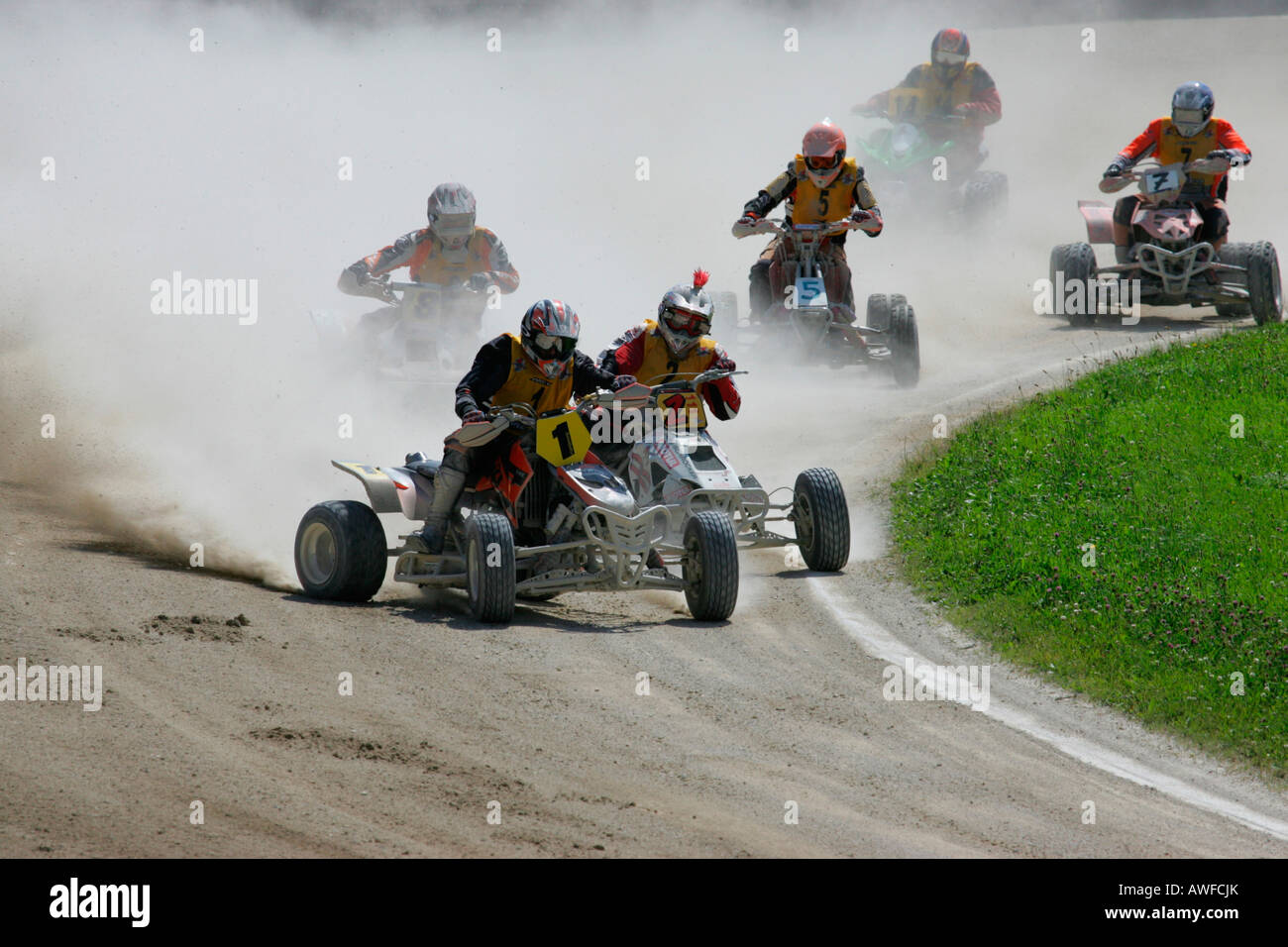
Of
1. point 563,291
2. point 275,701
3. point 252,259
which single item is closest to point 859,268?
point 563,291

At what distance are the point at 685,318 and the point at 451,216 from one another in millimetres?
6949

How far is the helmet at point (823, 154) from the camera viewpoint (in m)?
19.1

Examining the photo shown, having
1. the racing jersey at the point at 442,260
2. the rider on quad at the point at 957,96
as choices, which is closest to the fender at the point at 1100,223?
the racing jersey at the point at 442,260

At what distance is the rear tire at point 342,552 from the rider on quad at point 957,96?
1978 cm

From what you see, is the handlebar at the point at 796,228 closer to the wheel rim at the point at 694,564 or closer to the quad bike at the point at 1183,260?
the quad bike at the point at 1183,260

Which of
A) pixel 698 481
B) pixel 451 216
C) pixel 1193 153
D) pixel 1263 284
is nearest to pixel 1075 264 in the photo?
pixel 1193 153

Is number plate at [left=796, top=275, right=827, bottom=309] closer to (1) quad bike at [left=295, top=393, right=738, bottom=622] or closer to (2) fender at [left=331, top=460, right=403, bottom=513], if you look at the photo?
(1) quad bike at [left=295, top=393, right=738, bottom=622]

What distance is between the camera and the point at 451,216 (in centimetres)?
1903

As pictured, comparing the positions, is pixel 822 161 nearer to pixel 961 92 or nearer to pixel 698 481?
pixel 698 481

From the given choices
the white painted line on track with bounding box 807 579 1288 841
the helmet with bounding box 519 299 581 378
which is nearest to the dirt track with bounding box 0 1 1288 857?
the white painted line on track with bounding box 807 579 1288 841

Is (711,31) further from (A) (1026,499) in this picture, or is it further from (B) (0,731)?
(B) (0,731)

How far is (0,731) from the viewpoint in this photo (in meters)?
7.68

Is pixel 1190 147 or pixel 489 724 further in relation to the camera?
pixel 1190 147

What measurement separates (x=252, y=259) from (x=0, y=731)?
15941 millimetres
